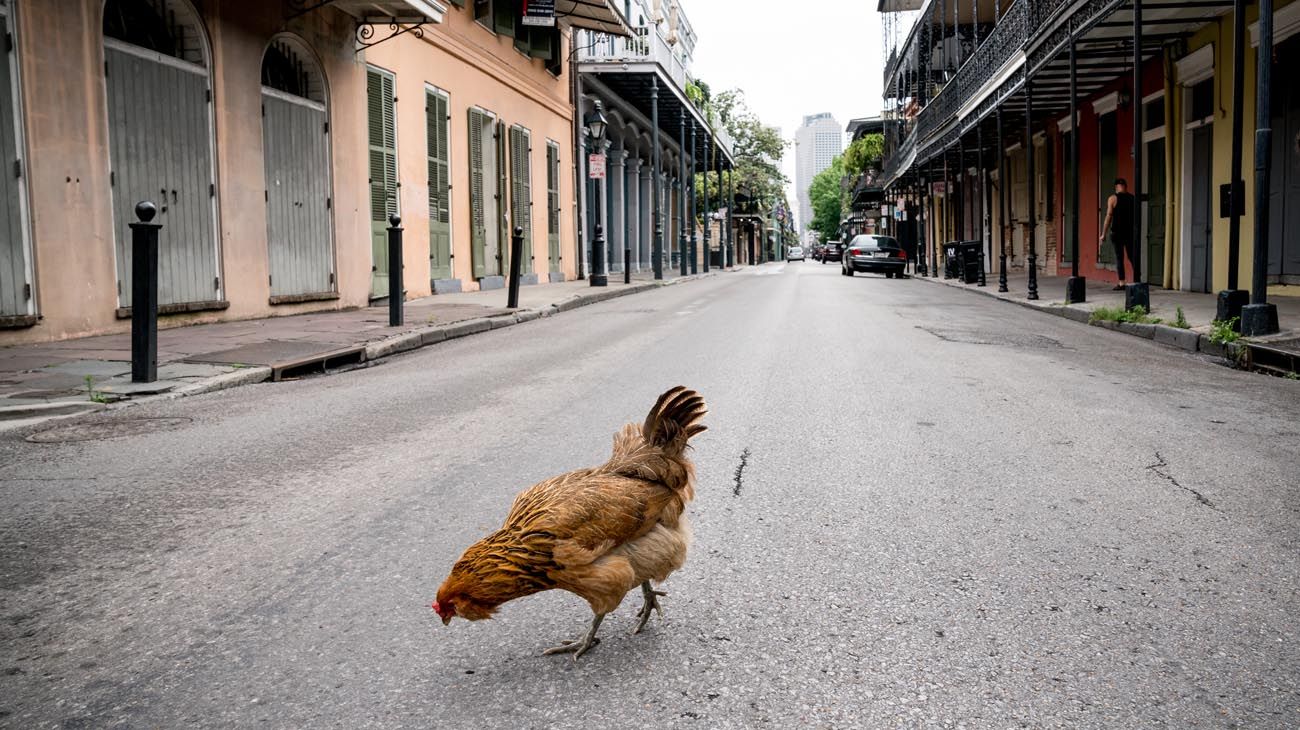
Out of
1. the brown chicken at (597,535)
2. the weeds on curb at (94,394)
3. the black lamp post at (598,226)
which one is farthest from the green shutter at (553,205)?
the brown chicken at (597,535)

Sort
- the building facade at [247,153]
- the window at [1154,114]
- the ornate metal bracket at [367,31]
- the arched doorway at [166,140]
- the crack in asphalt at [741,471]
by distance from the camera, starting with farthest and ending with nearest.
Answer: the window at [1154,114] → the ornate metal bracket at [367,31] → the arched doorway at [166,140] → the building facade at [247,153] → the crack in asphalt at [741,471]

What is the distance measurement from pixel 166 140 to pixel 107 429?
6.24m

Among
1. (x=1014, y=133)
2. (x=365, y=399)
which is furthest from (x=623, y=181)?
(x=365, y=399)

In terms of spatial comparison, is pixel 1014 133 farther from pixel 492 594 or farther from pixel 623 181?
pixel 492 594

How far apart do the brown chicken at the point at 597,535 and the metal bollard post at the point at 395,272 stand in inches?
357

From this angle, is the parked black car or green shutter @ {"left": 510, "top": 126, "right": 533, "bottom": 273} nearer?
green shutter @ {"left": 510, "top": 126, "right": 533, "bottom": 273}

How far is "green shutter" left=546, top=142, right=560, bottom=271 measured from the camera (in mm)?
25247

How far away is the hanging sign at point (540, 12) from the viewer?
19750 mm

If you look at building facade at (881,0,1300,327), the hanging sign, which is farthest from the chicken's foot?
the hanging sign

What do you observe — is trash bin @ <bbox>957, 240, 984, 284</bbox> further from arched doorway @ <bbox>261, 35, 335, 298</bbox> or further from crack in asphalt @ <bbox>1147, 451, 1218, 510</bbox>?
crack in asphalt @ <bbox>1147, 451, 1218, 510</bbox>

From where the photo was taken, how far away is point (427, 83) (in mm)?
17688

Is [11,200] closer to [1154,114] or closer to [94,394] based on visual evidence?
[94,394]

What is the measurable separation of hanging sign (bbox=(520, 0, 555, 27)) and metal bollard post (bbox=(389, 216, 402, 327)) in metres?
9.74

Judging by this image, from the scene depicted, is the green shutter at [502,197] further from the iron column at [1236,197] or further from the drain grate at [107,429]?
the drain grate at [107,429]
